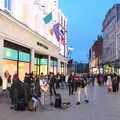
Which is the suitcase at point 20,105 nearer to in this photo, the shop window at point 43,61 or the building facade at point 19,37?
the building facade at point 19,37

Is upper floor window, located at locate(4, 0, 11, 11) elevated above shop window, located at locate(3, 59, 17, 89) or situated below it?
above

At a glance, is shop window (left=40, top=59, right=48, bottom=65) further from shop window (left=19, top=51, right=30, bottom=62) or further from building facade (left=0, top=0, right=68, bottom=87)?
shop window (left=19, top=51, right=30, bottom=62)

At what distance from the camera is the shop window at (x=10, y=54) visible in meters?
34.3

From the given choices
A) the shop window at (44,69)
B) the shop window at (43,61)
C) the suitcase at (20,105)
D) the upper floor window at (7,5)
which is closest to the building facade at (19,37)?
the upper floor window at (7,5)

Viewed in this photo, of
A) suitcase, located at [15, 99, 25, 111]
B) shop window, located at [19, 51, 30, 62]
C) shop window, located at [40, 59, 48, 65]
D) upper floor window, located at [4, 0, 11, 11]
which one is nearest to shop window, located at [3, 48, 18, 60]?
shop window, located at [19, 51, 30, 62]

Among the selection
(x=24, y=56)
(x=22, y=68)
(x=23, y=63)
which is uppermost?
(x=24, y=56)

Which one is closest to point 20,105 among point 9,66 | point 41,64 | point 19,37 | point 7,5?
point 9,66

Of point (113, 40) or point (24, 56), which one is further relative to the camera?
point (113, 40)

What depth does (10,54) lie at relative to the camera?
36.2 m

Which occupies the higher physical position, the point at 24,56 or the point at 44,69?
the point at 24,56

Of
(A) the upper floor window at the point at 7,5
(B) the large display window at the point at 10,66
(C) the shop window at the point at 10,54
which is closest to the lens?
(B) the large display window at the point at 10,66

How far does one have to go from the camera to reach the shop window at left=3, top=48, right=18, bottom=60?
34.3 m

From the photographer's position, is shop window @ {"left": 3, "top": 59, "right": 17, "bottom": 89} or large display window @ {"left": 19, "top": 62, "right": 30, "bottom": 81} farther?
large display window @ {"left": 19, "top": 62, "right": 30, "bottom": 81}

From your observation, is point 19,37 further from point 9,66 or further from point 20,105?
point 20,105
